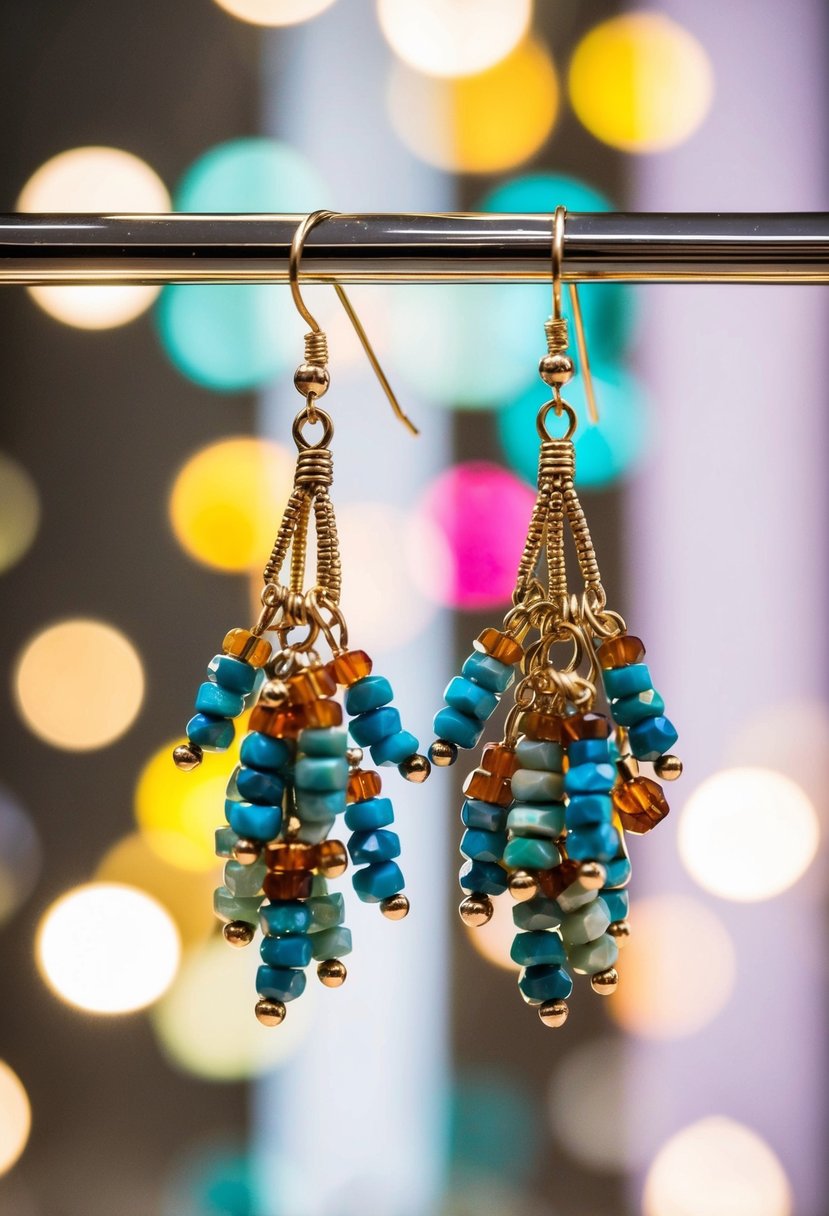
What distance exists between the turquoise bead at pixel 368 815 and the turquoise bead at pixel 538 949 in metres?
0.10

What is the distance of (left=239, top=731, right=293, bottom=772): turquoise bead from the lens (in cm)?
57

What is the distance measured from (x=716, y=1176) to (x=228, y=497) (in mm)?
788

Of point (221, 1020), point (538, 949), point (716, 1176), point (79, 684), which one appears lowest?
point (716, 1176)

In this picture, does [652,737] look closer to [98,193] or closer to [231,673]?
[231,673]

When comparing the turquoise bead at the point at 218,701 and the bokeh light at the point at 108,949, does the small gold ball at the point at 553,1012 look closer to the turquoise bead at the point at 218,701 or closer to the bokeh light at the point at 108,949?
the turquoise bead at the point at 218,701

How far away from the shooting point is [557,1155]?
0.97 m

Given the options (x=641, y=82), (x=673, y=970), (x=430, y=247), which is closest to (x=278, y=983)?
(x=430, y=247)

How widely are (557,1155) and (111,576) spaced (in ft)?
2.28

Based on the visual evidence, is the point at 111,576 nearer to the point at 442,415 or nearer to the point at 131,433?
the point at 131,433

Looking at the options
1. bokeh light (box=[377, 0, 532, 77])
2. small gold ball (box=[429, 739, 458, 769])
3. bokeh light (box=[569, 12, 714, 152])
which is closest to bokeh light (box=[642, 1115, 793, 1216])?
small gold ball (box=[429, 739, 458, 769])

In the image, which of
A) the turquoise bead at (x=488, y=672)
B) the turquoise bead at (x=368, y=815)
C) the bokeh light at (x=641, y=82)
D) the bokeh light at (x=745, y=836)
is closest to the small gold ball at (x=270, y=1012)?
the turquoise bead at (x=368, y=815)

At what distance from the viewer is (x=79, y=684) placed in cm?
99

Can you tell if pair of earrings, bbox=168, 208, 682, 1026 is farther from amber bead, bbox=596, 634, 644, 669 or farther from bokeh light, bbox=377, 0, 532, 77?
bokeh light, bbox=377, 0, 532, 77

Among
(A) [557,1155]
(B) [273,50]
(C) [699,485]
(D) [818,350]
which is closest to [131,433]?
(B) [273,50]
